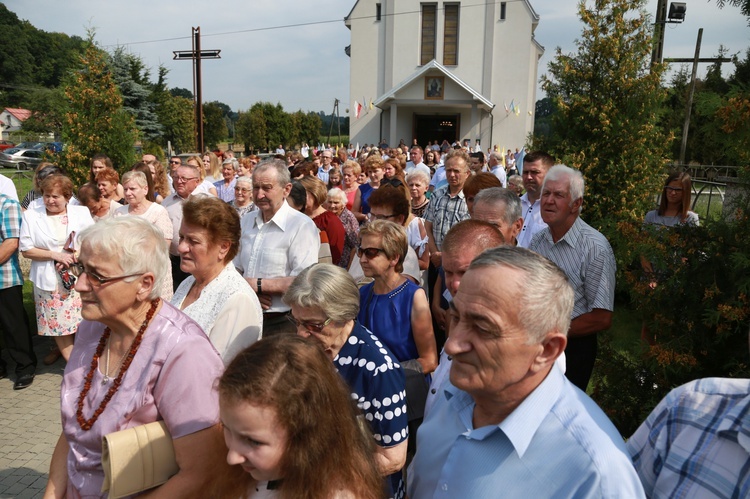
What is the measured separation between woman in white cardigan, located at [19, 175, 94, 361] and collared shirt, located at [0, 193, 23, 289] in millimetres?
81

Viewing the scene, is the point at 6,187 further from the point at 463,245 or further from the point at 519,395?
the point at 519,395

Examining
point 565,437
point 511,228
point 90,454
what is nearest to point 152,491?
point 90,454

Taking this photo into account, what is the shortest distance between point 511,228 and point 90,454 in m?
2.77

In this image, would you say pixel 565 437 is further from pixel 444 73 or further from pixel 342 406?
pixel 444 73

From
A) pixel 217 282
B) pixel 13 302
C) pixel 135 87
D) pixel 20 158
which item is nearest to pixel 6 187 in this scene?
pixel 13 302

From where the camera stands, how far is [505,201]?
377cm

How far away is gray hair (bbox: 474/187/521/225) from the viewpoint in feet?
12.3

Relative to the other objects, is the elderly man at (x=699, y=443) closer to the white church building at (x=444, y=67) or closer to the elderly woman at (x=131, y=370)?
the elderly woman at (x=131, y=370)

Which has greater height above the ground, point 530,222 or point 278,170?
point 278,170

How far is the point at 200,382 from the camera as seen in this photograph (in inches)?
79.2

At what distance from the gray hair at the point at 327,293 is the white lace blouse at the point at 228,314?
33cm

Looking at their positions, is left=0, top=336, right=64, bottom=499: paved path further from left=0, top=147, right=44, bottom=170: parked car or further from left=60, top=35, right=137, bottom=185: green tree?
left=0, top=147, right=44, bottom=170: parked car

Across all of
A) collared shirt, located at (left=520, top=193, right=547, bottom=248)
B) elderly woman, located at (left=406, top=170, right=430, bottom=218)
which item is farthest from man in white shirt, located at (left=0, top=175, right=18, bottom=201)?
collared shirt, located at (left=520, top=193, right=547, bottom=248)

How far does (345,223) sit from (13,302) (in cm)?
359
